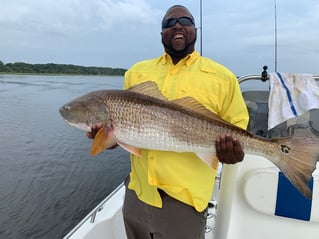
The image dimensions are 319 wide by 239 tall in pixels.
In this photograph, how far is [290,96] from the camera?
307 centimetres

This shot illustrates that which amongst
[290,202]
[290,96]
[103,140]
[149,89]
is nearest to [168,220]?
[103,140]

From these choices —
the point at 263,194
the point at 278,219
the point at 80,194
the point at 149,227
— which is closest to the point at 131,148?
the point at 149,227

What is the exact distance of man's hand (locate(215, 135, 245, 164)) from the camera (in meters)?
2.11

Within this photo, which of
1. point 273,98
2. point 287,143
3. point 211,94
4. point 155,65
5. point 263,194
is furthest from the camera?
point 273,98

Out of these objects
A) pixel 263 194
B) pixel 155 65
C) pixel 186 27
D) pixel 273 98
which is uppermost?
pixel 186 27

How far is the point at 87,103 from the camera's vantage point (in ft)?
7.39

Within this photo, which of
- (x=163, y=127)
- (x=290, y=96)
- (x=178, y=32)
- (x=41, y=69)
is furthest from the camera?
(x=41, y=69)

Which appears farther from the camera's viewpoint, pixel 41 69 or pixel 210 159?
pixel 41 69

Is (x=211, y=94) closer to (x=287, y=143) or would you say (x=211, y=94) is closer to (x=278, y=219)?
A: (x=287, y=143)

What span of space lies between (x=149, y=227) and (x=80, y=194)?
697 cm

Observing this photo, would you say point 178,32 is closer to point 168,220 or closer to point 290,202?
point 168,220

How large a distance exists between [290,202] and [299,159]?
0.78 m

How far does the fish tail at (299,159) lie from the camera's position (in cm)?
201

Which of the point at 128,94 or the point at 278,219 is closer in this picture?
the point at 128,94
